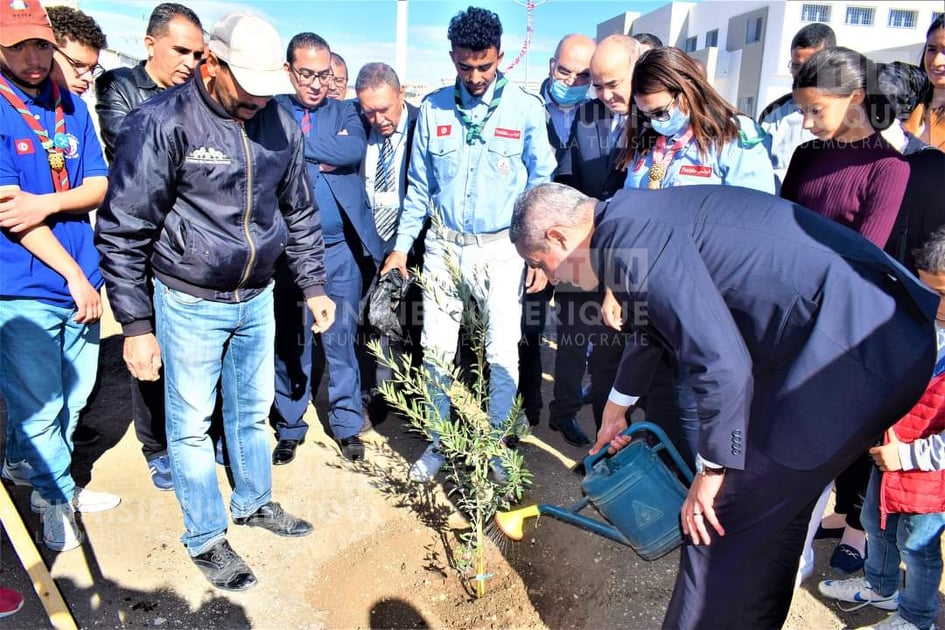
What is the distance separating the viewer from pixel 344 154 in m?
3.56

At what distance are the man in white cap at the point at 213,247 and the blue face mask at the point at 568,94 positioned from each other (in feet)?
7.61

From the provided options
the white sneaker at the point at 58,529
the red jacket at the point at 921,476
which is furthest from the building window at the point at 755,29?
the white sneaker at the point at 58,529

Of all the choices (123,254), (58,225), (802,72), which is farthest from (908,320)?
(58,225)

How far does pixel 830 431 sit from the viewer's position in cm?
184

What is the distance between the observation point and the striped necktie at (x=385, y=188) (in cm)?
391

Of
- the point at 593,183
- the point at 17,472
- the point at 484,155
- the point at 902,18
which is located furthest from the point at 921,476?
the point at 902,18

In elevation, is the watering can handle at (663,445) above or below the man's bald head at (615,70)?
below

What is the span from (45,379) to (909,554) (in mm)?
3554

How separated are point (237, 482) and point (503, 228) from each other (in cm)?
186

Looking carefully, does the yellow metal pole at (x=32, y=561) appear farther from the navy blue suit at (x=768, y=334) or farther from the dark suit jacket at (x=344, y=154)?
the dark suit jacket at (x=344, y=154)

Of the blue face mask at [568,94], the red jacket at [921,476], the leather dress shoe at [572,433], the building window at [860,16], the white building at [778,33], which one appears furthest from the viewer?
the building window at [860,16]

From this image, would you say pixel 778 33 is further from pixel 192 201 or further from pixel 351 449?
pixel 192 201

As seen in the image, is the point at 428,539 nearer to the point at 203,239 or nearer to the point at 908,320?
the point at 203,239

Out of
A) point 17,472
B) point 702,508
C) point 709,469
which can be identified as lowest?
point 17,472
